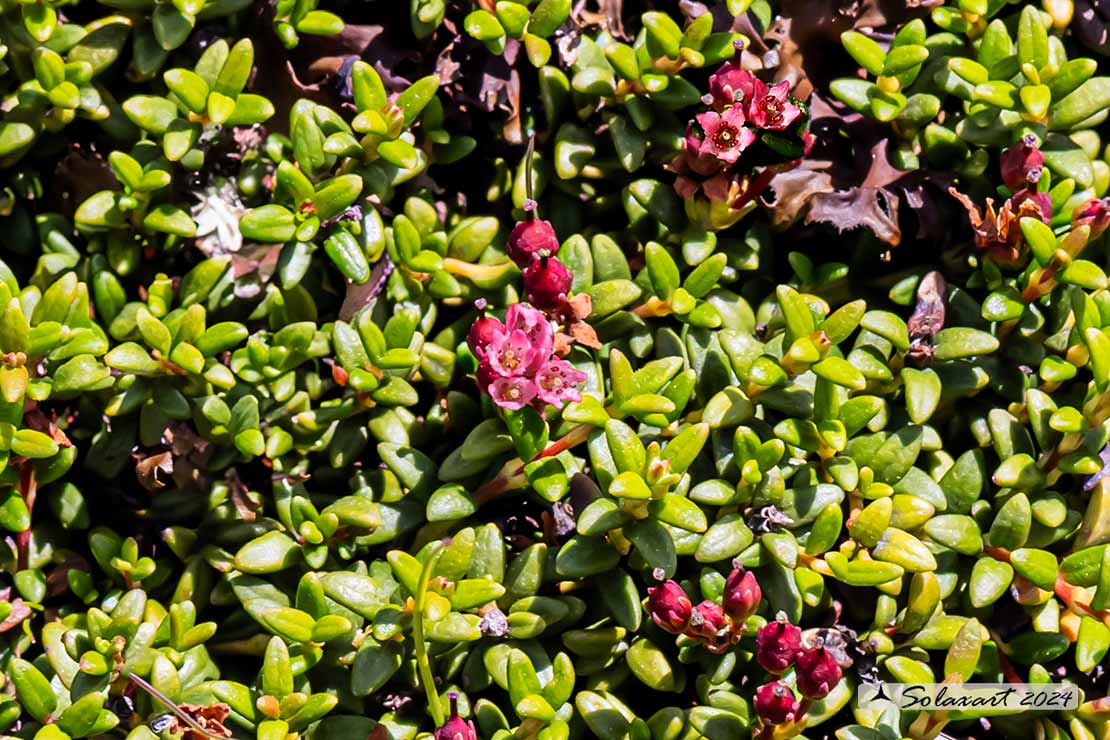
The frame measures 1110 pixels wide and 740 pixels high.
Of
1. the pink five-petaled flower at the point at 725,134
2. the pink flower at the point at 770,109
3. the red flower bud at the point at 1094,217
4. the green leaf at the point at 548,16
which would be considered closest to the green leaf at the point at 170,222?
the green leaf at the point at 548,16

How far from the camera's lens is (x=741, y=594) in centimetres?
248

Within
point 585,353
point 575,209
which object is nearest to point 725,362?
point 585,353

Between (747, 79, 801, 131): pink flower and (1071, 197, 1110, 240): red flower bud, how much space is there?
738mm

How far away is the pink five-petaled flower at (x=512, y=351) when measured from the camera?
249 centimetres

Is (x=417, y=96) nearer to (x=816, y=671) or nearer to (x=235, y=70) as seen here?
(x=235, y=70)

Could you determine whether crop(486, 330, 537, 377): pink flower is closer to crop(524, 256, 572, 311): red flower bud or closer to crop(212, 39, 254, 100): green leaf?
crop(524, 256, 572, 311): red flower bud

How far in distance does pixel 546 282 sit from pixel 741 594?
30.0 inches

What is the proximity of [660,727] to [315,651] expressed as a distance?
76 cm

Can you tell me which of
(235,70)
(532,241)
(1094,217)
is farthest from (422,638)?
(1094,217)

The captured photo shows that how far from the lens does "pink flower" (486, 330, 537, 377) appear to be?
2.49m

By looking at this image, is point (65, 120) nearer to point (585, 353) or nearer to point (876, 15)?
point (585, 353)

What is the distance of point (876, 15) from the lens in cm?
324

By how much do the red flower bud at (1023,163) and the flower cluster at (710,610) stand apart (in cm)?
116

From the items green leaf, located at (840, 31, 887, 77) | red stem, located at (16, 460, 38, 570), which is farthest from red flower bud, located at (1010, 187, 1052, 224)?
red stem, located at (16, 460, 38, 570)
